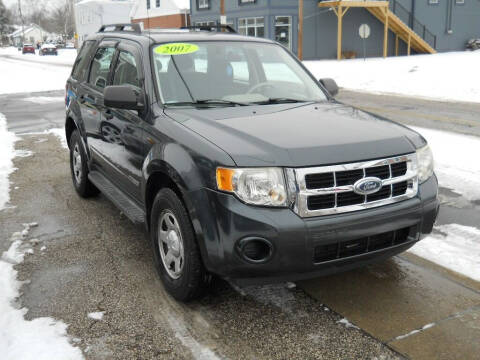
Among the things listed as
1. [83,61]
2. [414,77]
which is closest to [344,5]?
[414,77]

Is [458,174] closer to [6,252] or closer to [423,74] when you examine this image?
[6,252]

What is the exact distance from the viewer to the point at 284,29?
3281cm

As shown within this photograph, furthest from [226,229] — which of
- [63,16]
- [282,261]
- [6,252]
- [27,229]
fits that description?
[63,16]

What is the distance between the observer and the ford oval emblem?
3150mm

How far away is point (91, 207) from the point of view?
5871 mm

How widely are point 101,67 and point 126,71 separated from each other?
2.65ft

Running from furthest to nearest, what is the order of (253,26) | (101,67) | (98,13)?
(98,13) < (253,26) < (101,67)

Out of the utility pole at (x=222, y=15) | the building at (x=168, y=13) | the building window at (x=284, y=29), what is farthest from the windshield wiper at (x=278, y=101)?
the building at (x=168, y=13)

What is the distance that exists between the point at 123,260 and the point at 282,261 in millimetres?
1840

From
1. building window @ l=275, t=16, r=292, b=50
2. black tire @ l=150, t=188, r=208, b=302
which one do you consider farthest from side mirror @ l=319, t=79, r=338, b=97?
building window @ l=275, t=16, r=292, b=50

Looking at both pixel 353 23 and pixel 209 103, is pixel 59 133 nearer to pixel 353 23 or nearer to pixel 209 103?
pixel 209 103

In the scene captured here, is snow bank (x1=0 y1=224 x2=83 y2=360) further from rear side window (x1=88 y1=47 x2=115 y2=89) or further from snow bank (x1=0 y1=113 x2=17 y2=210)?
snow bank (x1=0 y1=113 x2=17 y2=210)

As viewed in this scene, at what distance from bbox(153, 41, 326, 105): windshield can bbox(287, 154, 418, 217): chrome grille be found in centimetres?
134

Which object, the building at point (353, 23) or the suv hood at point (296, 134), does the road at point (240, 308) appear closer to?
the suv hood at point (296, 134)
